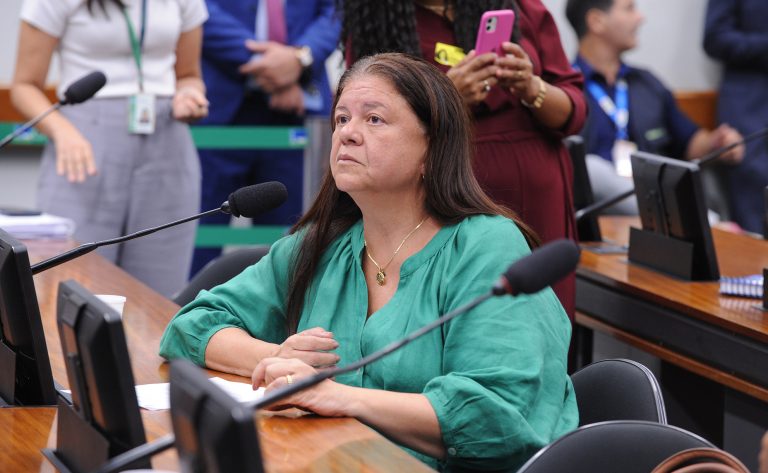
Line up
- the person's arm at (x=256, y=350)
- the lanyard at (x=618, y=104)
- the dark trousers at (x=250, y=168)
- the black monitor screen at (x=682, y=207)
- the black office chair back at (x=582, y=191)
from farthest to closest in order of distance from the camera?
the lanyard at (x=618, y=104)
the dark trousers at (x=250, y=168)
the black office chair back at (x=582, y=191)
the black monitor screen at (x=682, y=207)
the person's arm at (x=256, y=350)

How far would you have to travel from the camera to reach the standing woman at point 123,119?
3.60 meters

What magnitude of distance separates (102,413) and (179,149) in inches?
90.6

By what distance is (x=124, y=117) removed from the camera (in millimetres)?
3723

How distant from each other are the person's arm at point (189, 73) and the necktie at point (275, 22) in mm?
1122

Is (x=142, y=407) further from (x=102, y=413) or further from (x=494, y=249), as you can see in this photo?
(x=494, y=249)

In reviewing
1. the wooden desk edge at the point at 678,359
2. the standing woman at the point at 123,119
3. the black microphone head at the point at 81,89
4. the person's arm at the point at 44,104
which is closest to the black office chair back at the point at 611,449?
the wooden desk edge at the point at 678,359

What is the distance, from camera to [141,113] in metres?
3.71

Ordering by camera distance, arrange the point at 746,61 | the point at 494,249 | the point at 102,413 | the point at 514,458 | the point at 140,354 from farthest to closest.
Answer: the point at 746,61, the point at 140,354, the point at 494,249, the point at 514,458, the point at 102,413

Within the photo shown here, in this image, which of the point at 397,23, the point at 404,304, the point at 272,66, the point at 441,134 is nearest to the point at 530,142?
the point at 397,23

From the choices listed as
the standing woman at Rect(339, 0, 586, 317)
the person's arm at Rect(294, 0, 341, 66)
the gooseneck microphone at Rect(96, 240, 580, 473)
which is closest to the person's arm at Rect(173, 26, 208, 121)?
the standing woman at Rect(339, 0, 586, 317)

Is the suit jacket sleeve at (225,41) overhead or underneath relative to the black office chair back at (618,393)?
overhead

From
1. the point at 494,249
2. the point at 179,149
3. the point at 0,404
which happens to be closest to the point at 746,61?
the point at 179,149

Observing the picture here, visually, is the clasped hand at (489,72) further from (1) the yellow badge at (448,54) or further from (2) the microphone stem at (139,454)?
(2) the microphone stem at (139,454)

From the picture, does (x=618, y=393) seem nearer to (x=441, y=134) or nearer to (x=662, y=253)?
(x=441, y=134)
